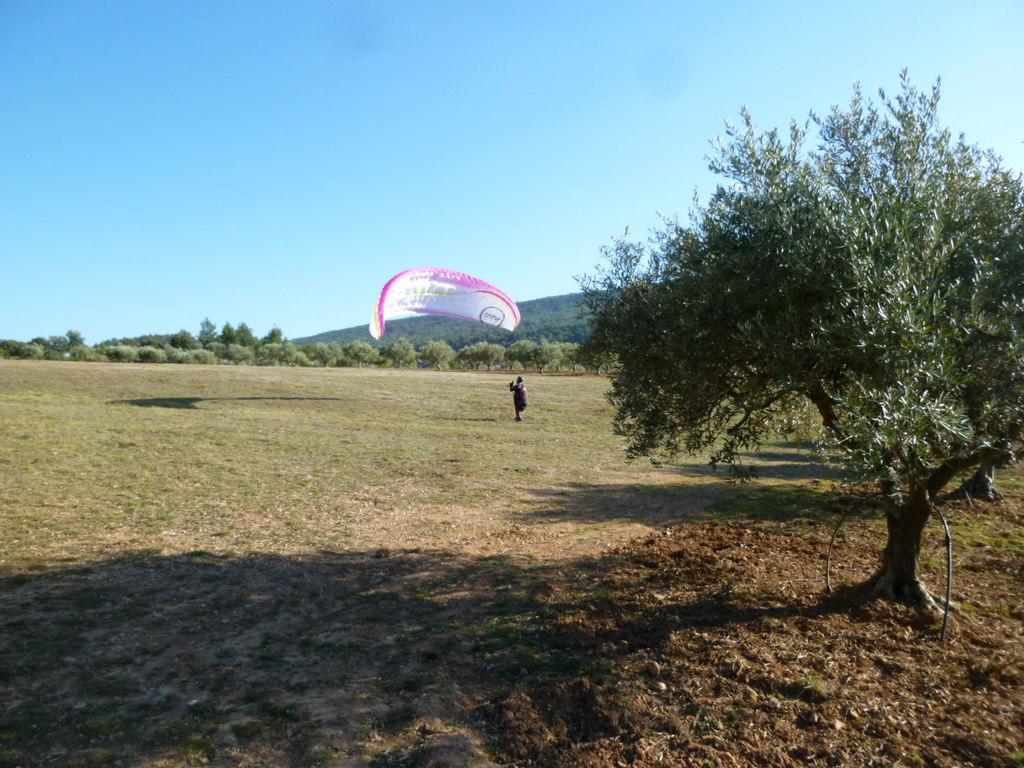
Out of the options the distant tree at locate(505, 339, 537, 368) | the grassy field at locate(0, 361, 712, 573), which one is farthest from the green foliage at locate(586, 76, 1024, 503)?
the distant tree at locate(505, 339, 537, 368)

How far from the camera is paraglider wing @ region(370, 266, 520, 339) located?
4553cm

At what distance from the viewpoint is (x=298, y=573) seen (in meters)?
9.84

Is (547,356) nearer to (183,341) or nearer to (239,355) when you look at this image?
(239,355)

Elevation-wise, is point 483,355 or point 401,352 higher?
point 401,352

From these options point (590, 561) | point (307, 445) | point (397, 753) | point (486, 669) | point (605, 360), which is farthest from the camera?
point (307, 445)

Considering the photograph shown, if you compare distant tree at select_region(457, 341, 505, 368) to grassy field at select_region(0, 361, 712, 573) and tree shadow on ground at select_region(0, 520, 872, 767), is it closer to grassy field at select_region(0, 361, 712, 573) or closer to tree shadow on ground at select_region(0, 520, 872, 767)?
grassy field at select_region(0, 361, 712, 573)

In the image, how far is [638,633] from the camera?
24.0ft

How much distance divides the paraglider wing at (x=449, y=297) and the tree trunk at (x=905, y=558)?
3971cm

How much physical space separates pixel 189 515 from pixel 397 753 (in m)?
9.76

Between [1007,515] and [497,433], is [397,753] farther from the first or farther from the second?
[497,433]

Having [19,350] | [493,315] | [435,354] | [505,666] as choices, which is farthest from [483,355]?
[505,666]

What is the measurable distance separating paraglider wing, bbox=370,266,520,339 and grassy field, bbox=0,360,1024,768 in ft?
74.6

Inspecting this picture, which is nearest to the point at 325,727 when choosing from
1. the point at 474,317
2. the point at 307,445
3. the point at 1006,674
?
the point at 1006,674

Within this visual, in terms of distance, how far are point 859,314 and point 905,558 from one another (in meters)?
3.97
